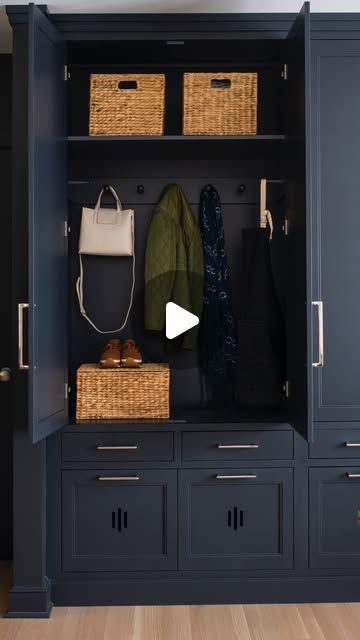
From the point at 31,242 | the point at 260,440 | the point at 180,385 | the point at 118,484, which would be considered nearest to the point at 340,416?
the point at 260,440

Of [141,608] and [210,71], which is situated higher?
[210,71]

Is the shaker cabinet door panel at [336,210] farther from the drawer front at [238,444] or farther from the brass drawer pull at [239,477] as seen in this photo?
the brass drawer pull at [239,477]

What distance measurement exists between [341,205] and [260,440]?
42.1 inches

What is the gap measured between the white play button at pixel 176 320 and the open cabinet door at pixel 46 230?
1.61 feet

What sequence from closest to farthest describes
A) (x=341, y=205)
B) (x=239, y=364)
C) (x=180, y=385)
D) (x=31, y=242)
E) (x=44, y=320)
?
(x=31, y=242) → (x=44, y=320) → (x=341, y=205) → (x=239, y=364) → (x=180, y=385)

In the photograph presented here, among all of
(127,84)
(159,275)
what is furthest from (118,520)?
(127,84)

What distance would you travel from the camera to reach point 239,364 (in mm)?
2859

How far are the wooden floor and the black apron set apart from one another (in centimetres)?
89

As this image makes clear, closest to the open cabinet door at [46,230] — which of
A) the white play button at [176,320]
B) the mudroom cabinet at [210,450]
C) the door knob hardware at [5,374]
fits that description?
the mudroom cabinet at [210,450]

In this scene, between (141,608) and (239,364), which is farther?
(239,364)

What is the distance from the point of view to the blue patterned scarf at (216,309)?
2.98 meters

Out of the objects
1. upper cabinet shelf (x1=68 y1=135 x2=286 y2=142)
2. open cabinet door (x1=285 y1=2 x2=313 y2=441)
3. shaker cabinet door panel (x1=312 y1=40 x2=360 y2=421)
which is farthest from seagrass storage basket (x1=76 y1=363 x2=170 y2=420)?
upper cabinet shelf (x1=68 y1=135 x2=286 y2=142)

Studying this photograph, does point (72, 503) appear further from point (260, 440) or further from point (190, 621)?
point (260, 440)

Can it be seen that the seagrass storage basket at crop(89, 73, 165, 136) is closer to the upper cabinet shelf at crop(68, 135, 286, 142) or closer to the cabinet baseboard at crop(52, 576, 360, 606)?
the upper cabinet shelf at crop(68, 135, 286, 142)
